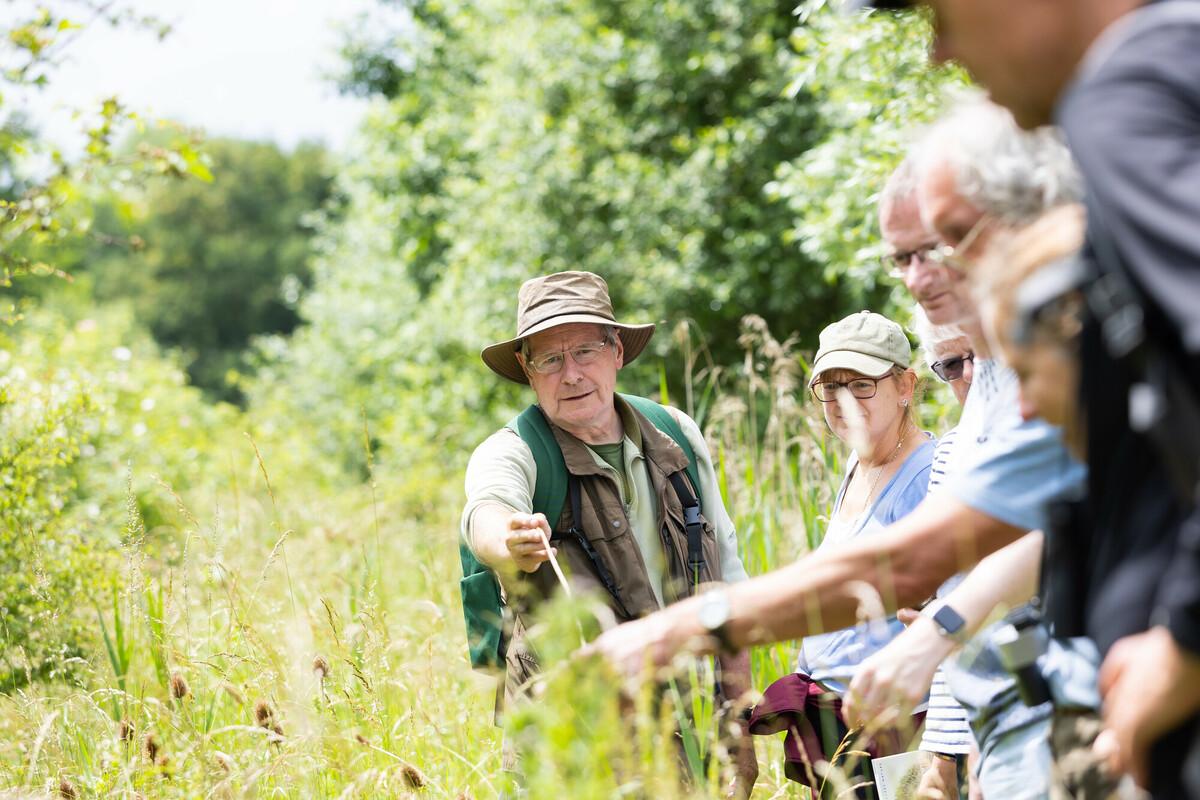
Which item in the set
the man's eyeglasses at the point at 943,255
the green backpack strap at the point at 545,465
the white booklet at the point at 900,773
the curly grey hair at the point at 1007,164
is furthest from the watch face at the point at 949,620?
the green backpack strap at the point at 545,465

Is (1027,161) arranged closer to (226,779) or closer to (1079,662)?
(1079,662)

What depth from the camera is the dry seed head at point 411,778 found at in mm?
2502

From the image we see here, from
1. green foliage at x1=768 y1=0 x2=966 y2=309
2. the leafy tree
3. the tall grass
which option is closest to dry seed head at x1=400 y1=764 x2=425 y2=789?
the tall grass

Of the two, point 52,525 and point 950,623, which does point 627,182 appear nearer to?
point 52,525

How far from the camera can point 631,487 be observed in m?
3.14

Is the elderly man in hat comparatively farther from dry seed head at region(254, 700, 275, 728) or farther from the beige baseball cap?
dry seed head at region(254, 700, 275, 728)

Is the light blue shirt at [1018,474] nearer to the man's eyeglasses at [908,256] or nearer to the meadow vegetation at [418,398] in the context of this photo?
the man's eyeglasses at [908,256]

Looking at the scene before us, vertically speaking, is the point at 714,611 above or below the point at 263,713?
above

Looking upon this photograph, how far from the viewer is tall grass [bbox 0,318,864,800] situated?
1.53m

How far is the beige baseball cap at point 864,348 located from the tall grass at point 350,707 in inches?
35.6

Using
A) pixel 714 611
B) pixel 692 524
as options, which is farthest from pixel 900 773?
pixel 714 611

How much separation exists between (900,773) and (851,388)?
1.07 meters

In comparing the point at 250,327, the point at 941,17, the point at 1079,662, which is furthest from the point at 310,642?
the point at 250,327

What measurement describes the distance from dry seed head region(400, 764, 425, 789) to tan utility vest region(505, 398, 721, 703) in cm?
32
